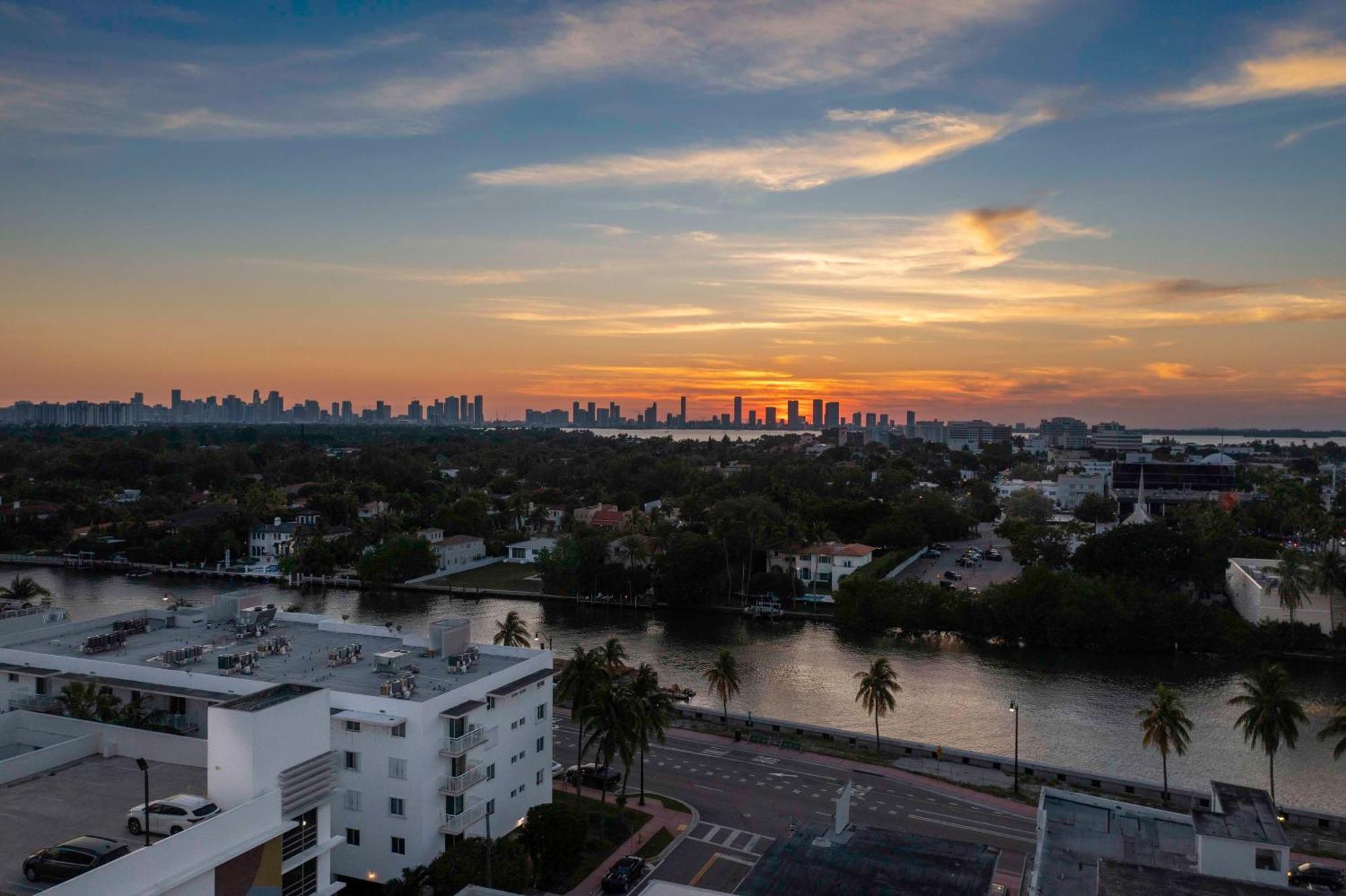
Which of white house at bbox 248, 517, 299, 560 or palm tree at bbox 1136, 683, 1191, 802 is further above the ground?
palm tree at bbox 1136, 683, 1191, 802

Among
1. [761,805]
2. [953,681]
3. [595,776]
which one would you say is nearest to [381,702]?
[595,776]

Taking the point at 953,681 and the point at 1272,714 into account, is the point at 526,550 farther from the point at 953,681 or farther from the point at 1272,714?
the point at 1272,714

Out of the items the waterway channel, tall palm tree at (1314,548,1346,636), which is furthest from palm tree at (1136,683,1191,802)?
tall palm tree at (1314,548,1346,636)

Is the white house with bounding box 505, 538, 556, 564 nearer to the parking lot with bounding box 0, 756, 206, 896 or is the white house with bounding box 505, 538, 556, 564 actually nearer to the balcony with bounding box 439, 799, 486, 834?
the balcony with bounding box 439, 799, 486, 834

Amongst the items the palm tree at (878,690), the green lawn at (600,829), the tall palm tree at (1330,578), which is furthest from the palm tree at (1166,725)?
the tall palm tree at (1330,578)

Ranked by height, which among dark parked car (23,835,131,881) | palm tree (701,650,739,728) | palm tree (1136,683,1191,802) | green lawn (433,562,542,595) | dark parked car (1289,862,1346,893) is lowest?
green lawn (433,562,542,595)

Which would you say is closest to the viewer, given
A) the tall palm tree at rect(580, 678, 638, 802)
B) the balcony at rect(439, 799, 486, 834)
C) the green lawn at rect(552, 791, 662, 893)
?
the balcony at rect(439, 799, 486, 834)

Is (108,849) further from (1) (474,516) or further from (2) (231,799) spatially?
(1) (474,516)
